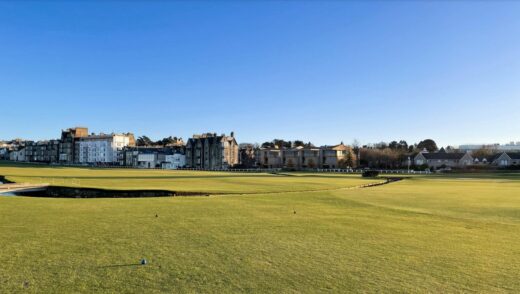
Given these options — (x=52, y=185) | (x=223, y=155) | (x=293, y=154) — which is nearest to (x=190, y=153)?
(x=223, y=155)

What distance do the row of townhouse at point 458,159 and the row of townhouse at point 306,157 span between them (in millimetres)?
26758

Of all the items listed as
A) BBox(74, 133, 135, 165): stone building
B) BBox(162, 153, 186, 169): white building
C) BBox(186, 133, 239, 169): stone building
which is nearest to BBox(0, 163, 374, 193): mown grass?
BBox(186, 133, 239, 169): stone building

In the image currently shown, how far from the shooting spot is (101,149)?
18000 cm

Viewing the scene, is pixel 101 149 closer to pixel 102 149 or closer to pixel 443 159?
pixel 102 149

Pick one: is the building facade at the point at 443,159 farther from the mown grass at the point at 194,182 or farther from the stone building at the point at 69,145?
the stone building at the point at 69,145

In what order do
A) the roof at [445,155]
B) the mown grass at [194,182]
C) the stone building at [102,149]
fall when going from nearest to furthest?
the mown grass at [194,182]
the roof at [445,155]
the stone building at [102,149]

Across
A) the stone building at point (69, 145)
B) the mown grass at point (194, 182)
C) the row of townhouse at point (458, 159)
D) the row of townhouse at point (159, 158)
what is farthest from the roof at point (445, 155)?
the stone building at point (69, 145)

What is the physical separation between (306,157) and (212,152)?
36099mm

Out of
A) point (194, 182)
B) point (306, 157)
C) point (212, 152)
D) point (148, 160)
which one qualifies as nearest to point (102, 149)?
point (148, 160)

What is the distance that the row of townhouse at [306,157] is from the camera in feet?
502

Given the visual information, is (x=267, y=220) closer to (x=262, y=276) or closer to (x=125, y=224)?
(x=125, y=224)

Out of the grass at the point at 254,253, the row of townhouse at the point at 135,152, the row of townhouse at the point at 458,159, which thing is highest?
the row of townhouse at the point at 135,152

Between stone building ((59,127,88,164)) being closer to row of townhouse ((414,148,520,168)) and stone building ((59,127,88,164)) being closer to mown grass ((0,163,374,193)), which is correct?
mown grass ((0,163,374,193))

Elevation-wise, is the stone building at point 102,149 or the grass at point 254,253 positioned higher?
the stone building at point 102,149
